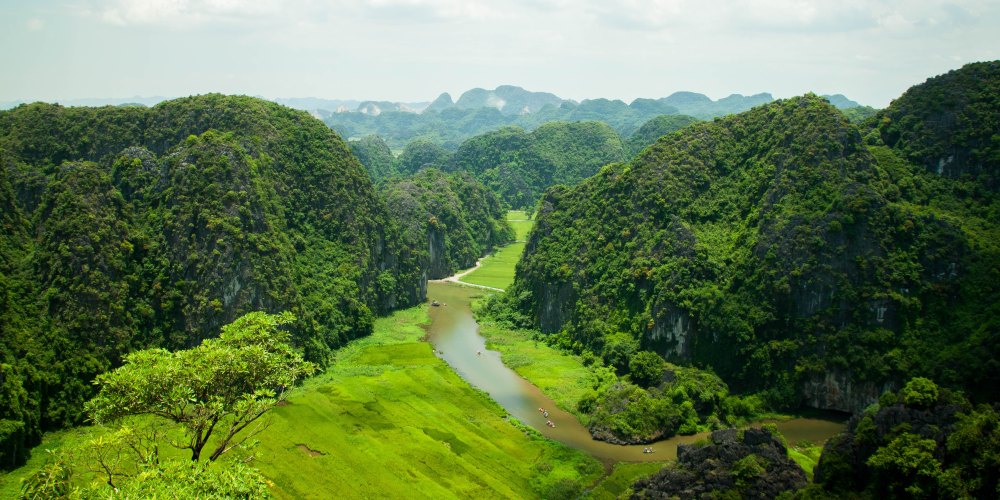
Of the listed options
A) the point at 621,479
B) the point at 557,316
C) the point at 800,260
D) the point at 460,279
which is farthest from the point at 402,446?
the point at 460,279

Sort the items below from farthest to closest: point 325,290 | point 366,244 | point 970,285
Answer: point 366,244 < point 325,290 < point 970,285

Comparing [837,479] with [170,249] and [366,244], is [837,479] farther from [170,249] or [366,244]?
[366,244]

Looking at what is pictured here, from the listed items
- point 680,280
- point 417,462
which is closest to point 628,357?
point 680,280

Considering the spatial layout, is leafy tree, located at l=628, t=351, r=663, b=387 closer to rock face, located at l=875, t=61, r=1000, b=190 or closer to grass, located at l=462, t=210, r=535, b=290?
rock face, located at l=875, t=61, r=1000, b=190

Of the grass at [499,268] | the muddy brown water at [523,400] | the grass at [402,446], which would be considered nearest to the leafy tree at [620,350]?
the muddy brown water at [523,400]

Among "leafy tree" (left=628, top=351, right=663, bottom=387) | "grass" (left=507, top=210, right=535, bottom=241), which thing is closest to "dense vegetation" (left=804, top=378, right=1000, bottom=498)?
"leafy tree" (left=628, top=351, right=663, bottom=387)

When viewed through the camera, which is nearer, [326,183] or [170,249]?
[170,249]

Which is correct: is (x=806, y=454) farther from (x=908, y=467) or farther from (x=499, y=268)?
(x=499, y=268)
